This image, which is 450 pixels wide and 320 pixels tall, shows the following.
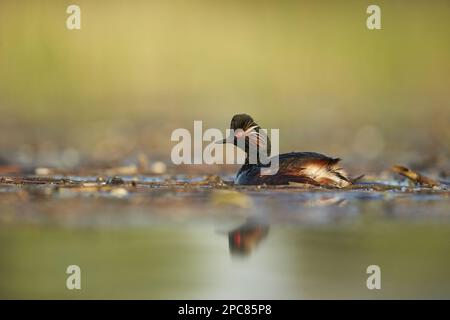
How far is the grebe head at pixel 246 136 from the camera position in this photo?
1062cm

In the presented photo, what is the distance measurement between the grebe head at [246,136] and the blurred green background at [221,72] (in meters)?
3.34

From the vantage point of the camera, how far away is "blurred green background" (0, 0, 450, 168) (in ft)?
49.0

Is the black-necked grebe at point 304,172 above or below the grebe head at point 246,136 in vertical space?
below

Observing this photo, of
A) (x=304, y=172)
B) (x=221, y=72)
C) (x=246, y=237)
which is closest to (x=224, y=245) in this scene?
(x=246, y=237)

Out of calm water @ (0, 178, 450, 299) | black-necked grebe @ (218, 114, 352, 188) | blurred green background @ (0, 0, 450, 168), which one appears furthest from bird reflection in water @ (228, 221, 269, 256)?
blurred green background @ (0, 0, 450, 168)

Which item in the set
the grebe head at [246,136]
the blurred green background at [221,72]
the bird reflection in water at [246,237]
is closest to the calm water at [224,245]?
the bird reflection in water at [246,237]

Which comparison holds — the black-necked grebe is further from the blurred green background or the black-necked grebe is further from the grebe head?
the blurred green background

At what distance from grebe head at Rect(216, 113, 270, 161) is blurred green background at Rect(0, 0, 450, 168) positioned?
11.0 feet

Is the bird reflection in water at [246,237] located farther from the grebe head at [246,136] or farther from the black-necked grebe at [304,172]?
the grebe head at [246,136]

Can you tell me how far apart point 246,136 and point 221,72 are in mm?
6131

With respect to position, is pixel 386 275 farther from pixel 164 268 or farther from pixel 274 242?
pixel 164 268

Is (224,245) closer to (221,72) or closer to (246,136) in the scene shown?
(246,136)

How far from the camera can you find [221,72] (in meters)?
16.6

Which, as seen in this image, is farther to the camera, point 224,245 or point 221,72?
point 221,72
